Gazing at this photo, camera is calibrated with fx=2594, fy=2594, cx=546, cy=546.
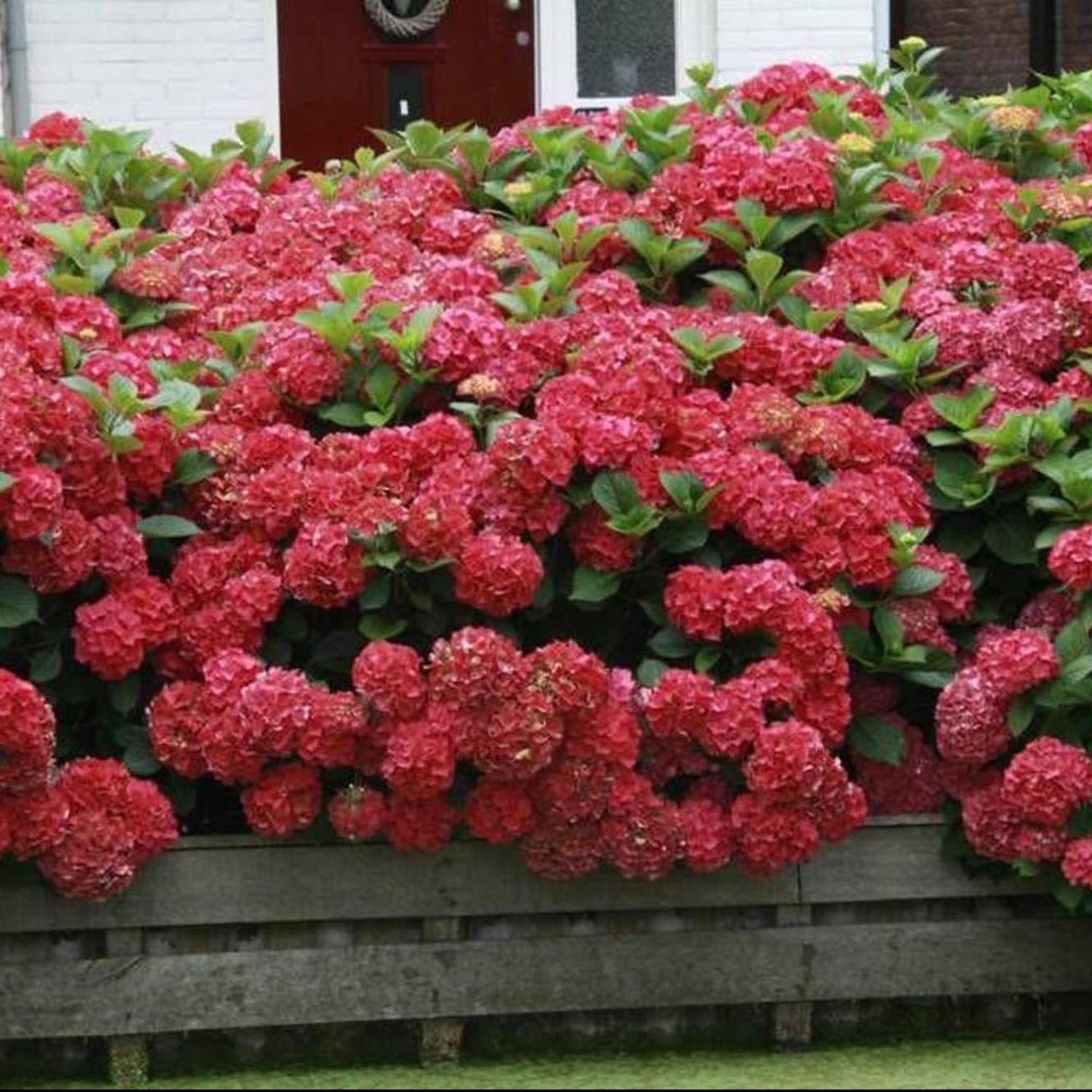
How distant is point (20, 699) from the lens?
3951mm

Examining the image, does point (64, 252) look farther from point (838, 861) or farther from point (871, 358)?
point (838, 861)

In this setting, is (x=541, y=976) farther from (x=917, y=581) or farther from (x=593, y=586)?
(x=917, y=581)

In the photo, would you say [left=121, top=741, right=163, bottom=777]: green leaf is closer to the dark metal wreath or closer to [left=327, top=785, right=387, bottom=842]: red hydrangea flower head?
[left=327, top=785, right=387, bottom=842]: red hydrangea flower head

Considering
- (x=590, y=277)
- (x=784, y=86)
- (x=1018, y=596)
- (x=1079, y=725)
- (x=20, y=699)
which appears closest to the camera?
(x=20, y=699)

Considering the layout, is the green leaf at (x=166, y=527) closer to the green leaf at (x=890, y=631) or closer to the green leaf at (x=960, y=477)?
the green leaf at (x=890, y=631)

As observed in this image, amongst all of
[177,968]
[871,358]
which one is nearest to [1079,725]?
[871,358]

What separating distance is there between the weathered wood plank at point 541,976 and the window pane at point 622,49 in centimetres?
658

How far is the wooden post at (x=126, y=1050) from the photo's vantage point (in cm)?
419

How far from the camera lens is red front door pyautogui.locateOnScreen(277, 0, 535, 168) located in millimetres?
10430

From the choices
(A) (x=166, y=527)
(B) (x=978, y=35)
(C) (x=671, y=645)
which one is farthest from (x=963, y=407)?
(B) (x=978, y=35)

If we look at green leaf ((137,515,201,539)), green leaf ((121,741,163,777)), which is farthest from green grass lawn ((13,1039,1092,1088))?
green leaf ((137,515,201,539))

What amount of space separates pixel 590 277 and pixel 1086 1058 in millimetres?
1735

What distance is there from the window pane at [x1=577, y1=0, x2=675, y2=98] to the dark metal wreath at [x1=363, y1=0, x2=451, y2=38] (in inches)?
22.9

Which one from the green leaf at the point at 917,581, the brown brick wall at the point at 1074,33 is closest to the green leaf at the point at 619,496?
→ the green leaf at the point at 917,581
